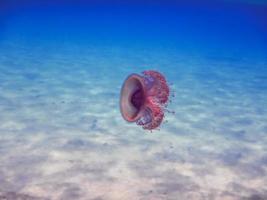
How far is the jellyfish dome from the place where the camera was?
211 inches

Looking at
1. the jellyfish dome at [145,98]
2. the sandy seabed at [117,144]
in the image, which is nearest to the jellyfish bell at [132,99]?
the jellyfish dome at [145,98]

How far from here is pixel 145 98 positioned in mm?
5355

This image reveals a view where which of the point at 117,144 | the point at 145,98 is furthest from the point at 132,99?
the point at 117,144

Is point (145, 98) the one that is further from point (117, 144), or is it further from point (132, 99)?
point (117, 144)

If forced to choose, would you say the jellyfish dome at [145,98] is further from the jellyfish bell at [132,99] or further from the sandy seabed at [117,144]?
the sandy seabed at [117,144]

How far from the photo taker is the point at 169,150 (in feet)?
24.8

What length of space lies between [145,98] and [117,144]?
2591mm

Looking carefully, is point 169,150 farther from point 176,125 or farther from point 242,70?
point 242,70

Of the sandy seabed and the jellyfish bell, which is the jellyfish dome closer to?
the jellyfish bell

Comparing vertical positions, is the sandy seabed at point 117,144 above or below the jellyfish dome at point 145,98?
below

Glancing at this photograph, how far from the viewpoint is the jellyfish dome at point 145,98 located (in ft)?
17.6

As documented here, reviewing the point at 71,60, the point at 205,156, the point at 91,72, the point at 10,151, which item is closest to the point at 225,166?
the point at 205,156

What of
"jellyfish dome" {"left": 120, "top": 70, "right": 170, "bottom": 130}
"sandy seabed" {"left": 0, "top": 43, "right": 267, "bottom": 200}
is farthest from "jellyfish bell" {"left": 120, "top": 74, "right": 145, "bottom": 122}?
"sandy seabed" {"left": 0, "top": 43, "right": 267, "bottom": 200}

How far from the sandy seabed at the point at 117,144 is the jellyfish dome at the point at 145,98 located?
128cm
